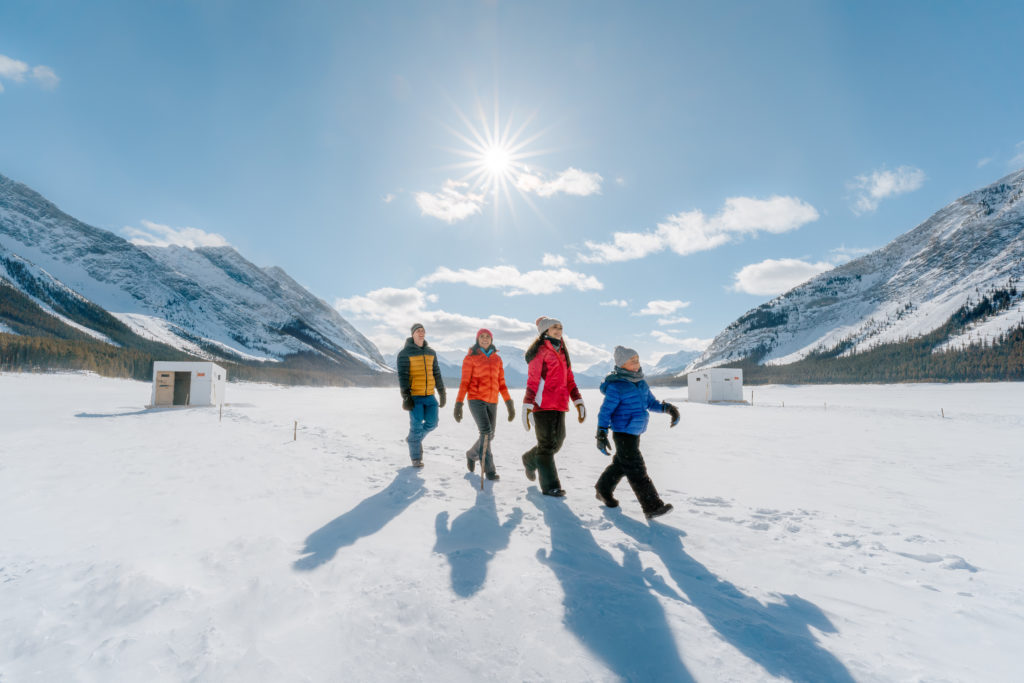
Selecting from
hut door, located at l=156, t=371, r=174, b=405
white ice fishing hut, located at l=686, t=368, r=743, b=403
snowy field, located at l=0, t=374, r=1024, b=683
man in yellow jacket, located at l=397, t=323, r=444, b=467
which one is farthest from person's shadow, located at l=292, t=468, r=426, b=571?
white ice fishing hut, located at l=686, t=368, r=743, b=403

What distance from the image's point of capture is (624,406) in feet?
16.8

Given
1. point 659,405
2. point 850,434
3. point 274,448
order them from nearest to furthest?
point 659,405 → point 274,448 → point 850,434

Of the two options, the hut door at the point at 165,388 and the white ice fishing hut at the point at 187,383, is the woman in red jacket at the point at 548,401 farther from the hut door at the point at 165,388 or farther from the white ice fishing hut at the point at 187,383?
the hut door at the point at 165,388

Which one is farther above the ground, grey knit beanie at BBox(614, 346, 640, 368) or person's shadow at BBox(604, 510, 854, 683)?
grey knit beanie at BBox(614, 346, 640, 368)

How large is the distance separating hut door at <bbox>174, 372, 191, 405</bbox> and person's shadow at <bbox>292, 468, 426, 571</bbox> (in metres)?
27.4

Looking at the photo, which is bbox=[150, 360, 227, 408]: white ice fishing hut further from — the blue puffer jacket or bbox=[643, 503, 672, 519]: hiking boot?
bbox=[643, 503, 672, 519]: hiking boot

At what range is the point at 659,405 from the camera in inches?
213

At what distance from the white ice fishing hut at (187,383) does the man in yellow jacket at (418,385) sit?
21094 millimetres

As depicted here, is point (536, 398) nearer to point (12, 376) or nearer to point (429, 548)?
point (429, 548)

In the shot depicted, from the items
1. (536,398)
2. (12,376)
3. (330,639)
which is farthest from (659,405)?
(12,376)

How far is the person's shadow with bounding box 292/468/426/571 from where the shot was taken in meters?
3.66

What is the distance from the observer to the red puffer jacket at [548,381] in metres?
5.76

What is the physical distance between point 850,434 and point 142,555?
63.1 ft

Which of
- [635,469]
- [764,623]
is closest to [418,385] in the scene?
[635,469]
